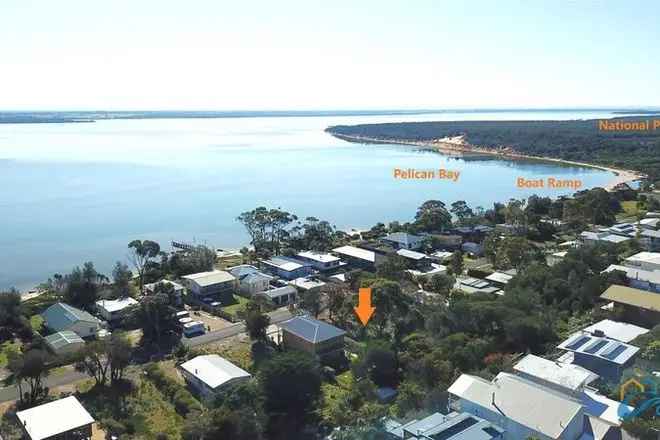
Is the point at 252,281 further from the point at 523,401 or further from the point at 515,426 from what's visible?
the point at 515,426

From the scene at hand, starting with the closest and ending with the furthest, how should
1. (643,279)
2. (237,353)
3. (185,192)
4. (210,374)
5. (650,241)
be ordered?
(210,374), (237,353), (643,279), (650,241), (185,192)

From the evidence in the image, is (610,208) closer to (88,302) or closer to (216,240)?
(216,240)

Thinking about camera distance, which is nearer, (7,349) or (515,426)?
(515,426)

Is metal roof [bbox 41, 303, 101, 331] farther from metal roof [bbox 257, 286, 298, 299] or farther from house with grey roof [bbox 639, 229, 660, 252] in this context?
house with grey roof [bbox 639, 229, 660, 252]

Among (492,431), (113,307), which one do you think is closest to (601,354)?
(492,431)

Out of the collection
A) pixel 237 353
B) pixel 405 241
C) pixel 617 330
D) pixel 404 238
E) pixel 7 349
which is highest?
pixel 617 330

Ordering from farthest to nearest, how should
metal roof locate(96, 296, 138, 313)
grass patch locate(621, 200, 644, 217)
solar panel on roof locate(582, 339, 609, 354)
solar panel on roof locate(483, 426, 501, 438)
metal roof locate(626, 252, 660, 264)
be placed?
grass patch locate(621, 200, 644, 217), metal roof locate(626, 252, 660, 264), metal roof locate(96, 296, 138, 313), solar panel on roof locate(582, 339, 609, 354), solar panel on roof locate(483, 426, 501, 438)

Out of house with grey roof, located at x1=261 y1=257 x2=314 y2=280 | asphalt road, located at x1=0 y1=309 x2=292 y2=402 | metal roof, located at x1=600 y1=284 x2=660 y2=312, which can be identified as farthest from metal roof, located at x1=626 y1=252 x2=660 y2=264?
asphalt road, located at x1=0 y1=309 x2=292 y2=402

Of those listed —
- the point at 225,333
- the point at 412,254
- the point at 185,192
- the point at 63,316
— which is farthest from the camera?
the point at 185,192
